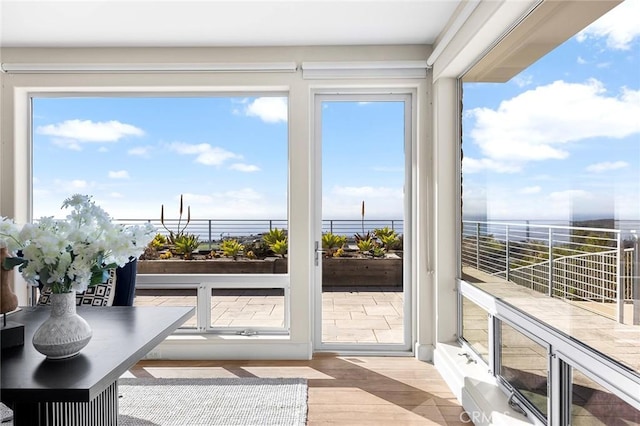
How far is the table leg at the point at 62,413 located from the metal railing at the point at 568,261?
1837 millimetres

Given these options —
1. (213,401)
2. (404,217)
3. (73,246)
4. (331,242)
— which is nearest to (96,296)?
(213,401)

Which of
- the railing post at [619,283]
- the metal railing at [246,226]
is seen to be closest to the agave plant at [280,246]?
the metal railing at [246,226]

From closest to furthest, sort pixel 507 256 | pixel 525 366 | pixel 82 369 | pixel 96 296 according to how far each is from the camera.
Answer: pixel 82 369, pixel 525 366, pixel 507 256, pixel 96 296

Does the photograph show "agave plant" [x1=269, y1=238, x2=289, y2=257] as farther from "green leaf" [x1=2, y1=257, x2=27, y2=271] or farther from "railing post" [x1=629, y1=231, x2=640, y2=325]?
"railing post" [x1=629, y1=231, x2=640, y2=325]

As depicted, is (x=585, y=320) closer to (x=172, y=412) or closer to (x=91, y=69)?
(x=172, y=412)

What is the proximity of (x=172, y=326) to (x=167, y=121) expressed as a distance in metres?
2.38

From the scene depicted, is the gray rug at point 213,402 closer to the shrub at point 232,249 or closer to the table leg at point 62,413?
the table leg at point 62,413

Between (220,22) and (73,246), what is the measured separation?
2228 millimetres

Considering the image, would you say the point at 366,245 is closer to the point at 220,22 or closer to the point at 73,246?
the point at 220,22

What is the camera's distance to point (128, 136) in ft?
12.5

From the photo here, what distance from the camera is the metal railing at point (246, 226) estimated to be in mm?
3799

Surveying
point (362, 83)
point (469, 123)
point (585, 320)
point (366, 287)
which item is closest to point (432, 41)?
point (362, 83)

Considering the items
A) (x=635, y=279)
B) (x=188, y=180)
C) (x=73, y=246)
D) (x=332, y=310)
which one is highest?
(x=188, y=180)

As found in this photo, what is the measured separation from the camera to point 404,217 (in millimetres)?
3773
